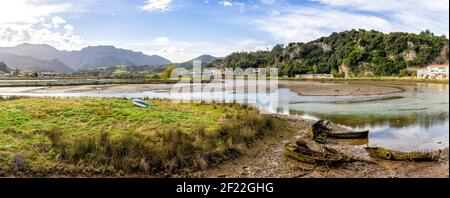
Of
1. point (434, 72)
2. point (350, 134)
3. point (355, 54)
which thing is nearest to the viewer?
point (350, 134)

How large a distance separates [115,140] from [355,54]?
120278 mm

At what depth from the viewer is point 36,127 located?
647 inches

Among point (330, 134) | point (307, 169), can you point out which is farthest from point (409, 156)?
point (330, 134)

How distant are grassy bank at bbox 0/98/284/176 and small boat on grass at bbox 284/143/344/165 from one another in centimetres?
193

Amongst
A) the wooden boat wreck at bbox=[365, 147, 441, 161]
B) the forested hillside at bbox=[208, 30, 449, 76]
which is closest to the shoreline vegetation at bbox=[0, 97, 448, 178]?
the wooden boat wreck at bbox=[365, 147, 441, 161]

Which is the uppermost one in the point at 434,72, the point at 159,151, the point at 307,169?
the point at 434,72

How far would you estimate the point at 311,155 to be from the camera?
44.3 ft

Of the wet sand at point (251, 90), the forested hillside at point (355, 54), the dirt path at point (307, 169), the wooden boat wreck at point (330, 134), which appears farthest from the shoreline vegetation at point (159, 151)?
the forested hillside at point (355, 54)

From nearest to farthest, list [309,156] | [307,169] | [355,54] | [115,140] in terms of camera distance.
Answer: [307,169] → [309,156] → [115,140] → [355,54]

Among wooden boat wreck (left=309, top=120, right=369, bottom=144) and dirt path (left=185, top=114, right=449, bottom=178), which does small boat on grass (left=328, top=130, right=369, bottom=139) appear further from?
dirt path (left=185, top=114, right=449, bottom=178)

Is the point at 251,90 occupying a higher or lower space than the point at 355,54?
lower

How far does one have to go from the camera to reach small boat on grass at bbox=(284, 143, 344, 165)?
1267 centimetres

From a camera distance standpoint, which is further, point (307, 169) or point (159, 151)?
point (159, 151)

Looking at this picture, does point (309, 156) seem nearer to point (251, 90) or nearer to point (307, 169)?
point (307, 169)
